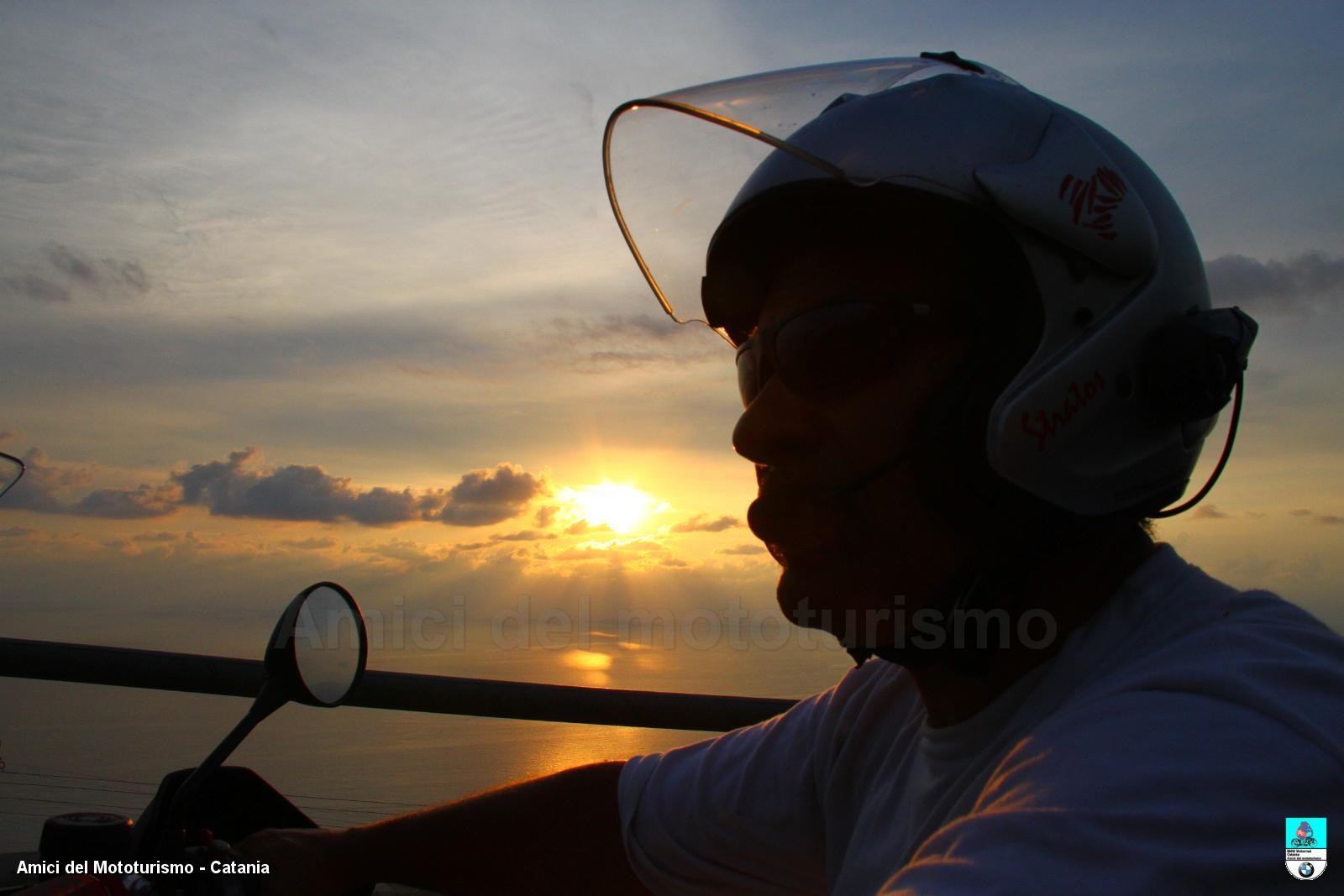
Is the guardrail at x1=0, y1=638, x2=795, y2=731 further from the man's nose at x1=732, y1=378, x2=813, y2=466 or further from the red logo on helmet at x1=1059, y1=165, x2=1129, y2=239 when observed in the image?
the red logo on helmet at x1=1059, y1=165, x2=1129, y2=239

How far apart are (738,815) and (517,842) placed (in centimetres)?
45

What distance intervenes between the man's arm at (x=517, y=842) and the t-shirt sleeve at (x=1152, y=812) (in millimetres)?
1044

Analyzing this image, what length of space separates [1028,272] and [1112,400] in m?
0.22

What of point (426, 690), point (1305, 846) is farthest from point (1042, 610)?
point (426, 690)

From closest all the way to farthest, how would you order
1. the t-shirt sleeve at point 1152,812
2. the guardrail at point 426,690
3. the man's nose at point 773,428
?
1. the t-shirt sleeve at point 1152,812
2. the man's nose at point 773,428
3. the guardrail at point 426,690

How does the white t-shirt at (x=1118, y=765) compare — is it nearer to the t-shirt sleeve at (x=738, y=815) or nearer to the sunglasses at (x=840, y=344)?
the t-shirt sleeve at (x=738, y=815)

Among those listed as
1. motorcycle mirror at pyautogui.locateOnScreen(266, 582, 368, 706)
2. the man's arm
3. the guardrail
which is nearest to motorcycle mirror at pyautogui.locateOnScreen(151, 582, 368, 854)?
motorcycle mirror at pyautogui.locateOnScreen(266, 582, 368, 706)

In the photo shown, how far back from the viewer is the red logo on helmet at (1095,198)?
56.0 inches

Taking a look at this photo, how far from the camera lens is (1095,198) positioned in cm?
144

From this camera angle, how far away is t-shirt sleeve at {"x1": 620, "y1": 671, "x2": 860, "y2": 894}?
1729 millimetres

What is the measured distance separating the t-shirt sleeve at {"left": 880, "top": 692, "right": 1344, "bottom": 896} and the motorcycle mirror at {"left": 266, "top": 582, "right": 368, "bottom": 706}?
0.92 meters

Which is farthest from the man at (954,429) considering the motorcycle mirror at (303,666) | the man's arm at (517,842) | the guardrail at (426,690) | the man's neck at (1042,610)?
the guardrail at (426,690)

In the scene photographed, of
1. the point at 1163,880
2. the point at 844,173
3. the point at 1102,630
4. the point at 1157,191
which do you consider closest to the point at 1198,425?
the point at 1157,191

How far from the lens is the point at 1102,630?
130cm
